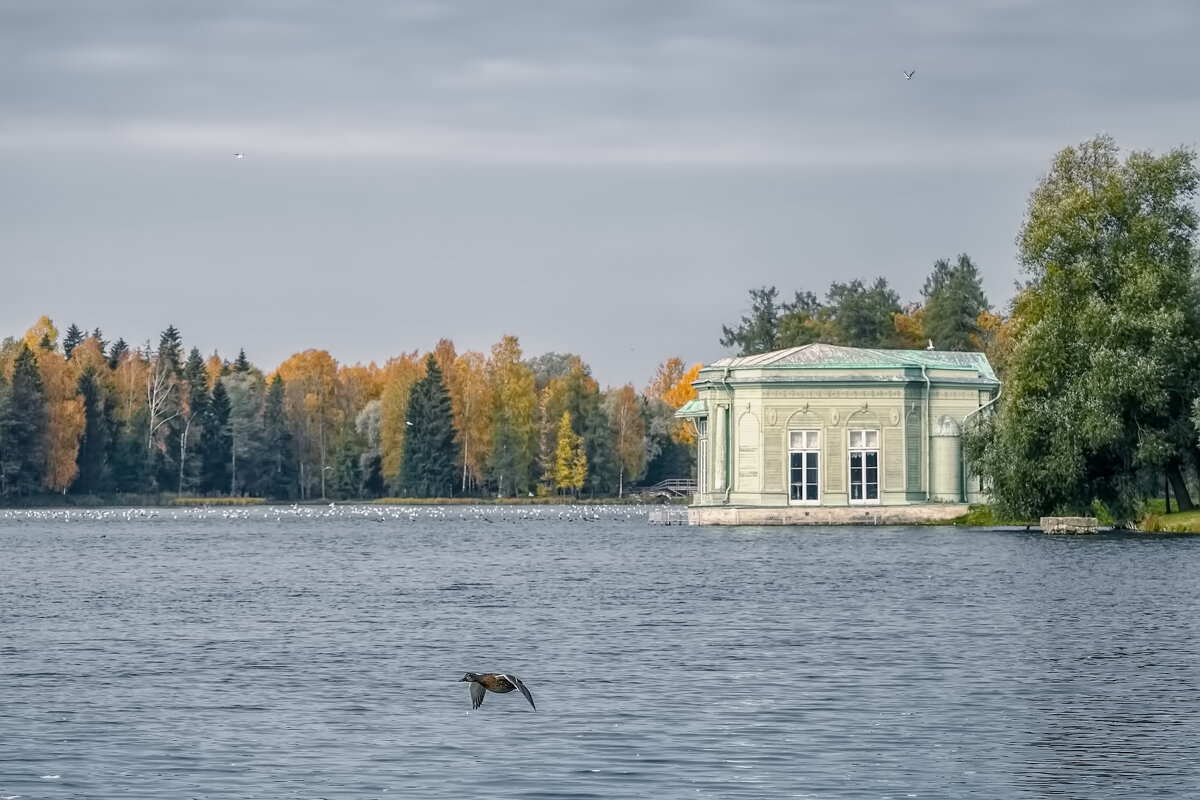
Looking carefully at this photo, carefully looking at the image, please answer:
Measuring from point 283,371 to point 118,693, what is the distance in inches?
5998

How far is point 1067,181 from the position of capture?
6238 cm

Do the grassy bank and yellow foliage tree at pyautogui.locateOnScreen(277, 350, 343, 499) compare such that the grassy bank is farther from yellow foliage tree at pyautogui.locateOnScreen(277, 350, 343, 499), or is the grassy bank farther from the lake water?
yellow foliage tree at pyautogui.locateOnScreen(277, 350, 343, 499)

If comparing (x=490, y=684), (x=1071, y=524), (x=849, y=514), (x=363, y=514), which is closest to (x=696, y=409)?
(x=849, y=514)

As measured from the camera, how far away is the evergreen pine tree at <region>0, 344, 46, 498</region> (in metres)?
127

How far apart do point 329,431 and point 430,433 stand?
19509 mm

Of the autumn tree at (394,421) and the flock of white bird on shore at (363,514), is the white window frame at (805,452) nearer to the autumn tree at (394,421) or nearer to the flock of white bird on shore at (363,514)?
the flock of white bird on shore at (363,514)

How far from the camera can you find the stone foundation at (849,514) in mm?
77438

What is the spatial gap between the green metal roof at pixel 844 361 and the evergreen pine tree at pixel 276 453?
72.1 meters

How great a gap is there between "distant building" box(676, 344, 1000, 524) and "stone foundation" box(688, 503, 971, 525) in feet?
0.13

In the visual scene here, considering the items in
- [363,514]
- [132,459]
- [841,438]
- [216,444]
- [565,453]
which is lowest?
[363,514]

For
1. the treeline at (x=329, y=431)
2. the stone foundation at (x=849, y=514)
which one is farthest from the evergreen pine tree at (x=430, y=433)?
the stone foundation at (x=849, y=514)

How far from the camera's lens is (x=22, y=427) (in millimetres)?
126750

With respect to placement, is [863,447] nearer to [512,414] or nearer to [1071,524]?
[1071,524]

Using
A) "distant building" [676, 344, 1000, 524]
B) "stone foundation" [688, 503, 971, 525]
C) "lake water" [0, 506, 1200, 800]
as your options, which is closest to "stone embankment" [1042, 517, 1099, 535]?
"lake water" [0, 506, 1200, 800]
